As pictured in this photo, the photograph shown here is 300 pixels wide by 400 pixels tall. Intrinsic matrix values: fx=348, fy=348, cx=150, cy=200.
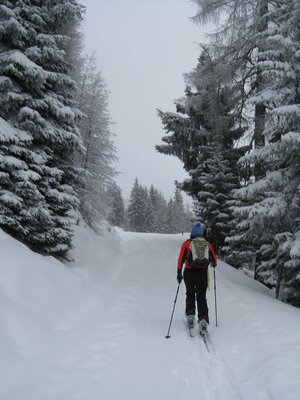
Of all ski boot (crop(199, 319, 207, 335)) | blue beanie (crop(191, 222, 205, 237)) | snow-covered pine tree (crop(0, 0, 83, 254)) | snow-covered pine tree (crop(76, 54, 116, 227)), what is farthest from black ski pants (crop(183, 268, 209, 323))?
snow-covered pine tree (crop(76, 54, 116, 227))

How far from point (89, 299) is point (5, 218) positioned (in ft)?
10.8

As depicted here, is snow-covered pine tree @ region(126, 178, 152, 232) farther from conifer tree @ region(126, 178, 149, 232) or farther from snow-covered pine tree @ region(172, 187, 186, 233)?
snow-covered pine tree @ region(172, 187, 186, 233)

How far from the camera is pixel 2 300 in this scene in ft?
20.4

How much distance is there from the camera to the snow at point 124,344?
174 inches

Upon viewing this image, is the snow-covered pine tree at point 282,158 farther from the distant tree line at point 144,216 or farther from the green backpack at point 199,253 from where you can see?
the distant tree line at point 144,216

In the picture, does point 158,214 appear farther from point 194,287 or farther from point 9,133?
point 194,287

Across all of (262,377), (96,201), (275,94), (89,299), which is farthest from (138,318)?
(96,201)

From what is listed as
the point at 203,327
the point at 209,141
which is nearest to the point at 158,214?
the point at 209,141

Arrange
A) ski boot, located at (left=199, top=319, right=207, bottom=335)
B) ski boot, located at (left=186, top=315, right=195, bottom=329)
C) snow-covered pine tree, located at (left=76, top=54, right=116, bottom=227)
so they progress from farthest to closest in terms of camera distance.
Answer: snow-covered pine tree, located at (left=76, top=54, right=116, bottom=227) < ski boot, located at (left=186, top=315, right=195, bottom=329) < ski boot, located at (left=199, top=319, right=207, bottom=335)

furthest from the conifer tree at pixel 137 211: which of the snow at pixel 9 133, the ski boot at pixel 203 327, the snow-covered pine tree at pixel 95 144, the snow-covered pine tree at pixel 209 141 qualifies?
the ski boot at pixel 203 327

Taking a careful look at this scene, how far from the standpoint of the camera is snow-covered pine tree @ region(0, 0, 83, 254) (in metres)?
9.91

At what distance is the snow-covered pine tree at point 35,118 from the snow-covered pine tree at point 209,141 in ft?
25.2

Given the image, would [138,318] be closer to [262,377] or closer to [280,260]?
[262,377]

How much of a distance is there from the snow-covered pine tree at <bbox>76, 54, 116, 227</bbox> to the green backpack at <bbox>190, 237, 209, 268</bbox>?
15289 millimetres
